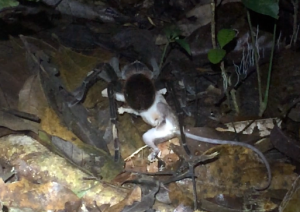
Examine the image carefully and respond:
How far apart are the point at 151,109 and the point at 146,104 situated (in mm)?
49

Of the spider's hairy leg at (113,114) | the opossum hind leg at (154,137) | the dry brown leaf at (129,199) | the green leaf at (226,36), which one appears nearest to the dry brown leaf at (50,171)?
the dry brown leaf at (129,199)

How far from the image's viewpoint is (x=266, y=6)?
2.70 m

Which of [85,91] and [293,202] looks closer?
[293,202]

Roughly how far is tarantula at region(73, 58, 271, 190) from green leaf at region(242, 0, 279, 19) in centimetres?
75

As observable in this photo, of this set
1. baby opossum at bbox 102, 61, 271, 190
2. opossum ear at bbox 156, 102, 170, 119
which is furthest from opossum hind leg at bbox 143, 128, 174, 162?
opossum ear at bbox 156, 102, 170, 119

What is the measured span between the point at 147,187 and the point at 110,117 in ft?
2.10

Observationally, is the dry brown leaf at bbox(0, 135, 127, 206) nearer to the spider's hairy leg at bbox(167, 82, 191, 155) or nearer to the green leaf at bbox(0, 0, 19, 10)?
the spider's hairy leg at bbox(167, 82, 191, 155)

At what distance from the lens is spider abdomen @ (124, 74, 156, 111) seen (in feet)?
9.64

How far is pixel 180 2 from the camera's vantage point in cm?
452

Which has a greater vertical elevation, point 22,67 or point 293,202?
point 22,67

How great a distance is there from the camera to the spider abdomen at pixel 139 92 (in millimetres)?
2939

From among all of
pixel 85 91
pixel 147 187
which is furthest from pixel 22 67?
pixel 147 187

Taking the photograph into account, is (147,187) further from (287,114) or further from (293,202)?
(287,114)

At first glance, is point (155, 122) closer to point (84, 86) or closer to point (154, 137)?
point (154, 137)
